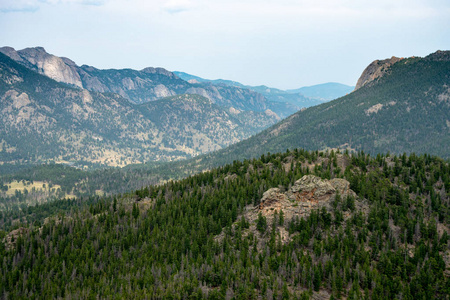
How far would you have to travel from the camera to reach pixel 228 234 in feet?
437

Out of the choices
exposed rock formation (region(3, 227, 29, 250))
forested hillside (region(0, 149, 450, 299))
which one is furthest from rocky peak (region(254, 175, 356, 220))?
exposed rock formation (region(3, 227, 29, 250))

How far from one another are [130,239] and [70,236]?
32.1 meters

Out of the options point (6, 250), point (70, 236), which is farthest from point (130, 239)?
point (6, 250)

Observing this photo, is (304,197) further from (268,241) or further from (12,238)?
(12,238)

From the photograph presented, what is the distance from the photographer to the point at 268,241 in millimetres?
123562

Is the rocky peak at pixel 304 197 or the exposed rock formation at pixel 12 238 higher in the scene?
the rocky peak at pixel 304 197

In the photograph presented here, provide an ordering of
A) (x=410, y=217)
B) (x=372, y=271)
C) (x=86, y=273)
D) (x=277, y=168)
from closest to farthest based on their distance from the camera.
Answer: (x=372, y=271) < (x=410, y=217) < (x=86, y=273) < (x=277, y=168)

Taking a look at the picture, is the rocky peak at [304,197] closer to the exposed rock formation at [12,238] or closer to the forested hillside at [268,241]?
the forested hillside at [268,241]

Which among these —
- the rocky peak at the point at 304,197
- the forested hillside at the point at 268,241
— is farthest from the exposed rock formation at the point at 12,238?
the rocky peak at the point at 304,197

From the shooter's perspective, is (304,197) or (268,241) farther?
(304,197)

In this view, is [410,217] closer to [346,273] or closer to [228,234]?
[346,273]

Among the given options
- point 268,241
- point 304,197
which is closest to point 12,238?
point 268,241

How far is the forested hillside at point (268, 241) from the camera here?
10544 centimetres

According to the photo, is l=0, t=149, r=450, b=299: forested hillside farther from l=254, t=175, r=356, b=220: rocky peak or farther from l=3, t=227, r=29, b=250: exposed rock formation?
l=3, t=227, r=29, b=250: exposed rock formation
